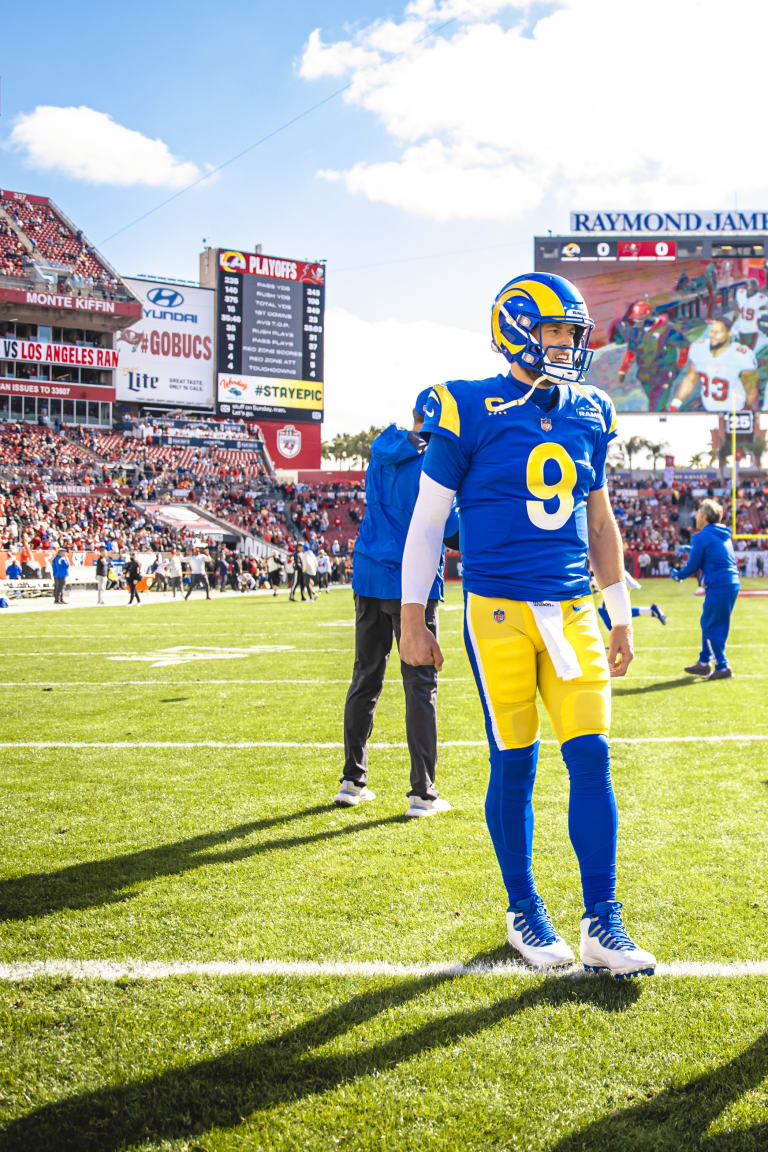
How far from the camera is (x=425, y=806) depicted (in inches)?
192

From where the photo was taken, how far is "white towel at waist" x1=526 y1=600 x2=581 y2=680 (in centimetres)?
311

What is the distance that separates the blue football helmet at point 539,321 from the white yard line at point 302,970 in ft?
6.03

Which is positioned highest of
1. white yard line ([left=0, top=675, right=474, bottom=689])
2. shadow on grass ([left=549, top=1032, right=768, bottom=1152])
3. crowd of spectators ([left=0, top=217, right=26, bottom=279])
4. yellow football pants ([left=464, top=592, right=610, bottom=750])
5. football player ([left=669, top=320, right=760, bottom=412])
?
crowd of spectators ([left=0, top=217, right=26, bottom=279])

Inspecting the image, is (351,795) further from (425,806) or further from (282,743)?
(282,743)

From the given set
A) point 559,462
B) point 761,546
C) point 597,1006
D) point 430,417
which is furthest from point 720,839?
point 761,546

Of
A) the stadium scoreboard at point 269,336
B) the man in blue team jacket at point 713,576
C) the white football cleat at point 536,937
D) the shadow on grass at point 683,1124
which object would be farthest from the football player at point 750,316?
the shadow on grass at point 683,1124

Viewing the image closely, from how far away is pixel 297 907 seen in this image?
358 centimetres

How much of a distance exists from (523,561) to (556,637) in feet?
0.86

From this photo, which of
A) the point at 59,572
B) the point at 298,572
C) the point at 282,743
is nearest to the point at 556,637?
the point at 282,743

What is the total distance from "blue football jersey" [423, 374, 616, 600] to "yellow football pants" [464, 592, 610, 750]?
0.22 ft

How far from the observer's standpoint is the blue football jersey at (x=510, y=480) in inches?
126

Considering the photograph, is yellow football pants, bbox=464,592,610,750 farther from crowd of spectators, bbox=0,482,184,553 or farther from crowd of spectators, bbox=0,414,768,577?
crowd of spectators, bbox=0,414,768,577

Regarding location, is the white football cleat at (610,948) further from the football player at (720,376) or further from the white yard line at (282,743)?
the football player at (720,376)

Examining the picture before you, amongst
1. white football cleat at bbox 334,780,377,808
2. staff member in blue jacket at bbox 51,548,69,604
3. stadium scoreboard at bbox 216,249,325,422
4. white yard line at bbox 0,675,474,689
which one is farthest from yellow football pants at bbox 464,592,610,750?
stadium scoreboard at bbox 216,249,325,422
